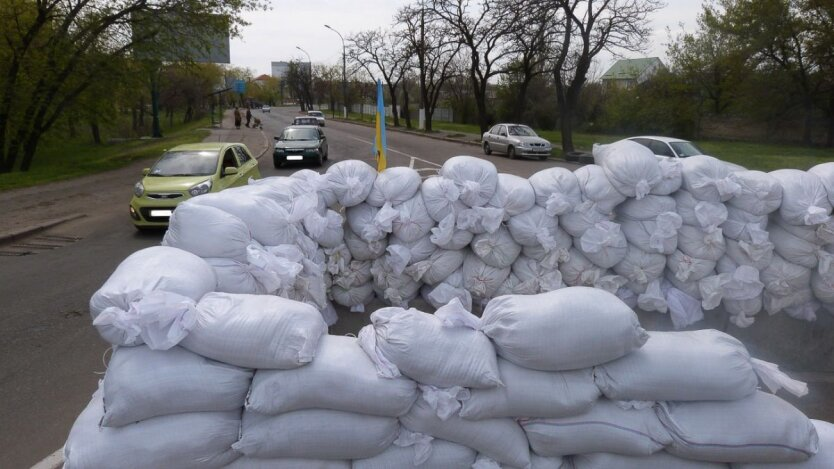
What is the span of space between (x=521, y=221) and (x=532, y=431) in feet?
7.23

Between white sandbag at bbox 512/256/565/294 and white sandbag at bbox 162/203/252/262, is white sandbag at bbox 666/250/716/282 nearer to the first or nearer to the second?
white sandbag at bbox 512/256/565/294

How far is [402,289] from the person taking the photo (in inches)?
188

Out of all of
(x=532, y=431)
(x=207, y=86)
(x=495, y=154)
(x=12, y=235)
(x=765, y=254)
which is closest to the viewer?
(x=532, y=431)

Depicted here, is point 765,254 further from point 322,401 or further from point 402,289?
Answer: point 322,401

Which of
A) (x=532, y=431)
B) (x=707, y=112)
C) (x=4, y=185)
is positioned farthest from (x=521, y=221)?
(x=707, y=112)

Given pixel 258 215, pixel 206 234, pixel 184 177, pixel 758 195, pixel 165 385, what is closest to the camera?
pixel 165 385

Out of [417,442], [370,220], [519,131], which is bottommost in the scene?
[417,442]

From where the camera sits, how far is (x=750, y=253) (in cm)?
435

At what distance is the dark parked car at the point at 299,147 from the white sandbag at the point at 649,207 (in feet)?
52.9

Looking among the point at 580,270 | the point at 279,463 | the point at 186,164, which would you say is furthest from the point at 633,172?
the point at 186,164

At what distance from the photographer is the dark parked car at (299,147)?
64.1 feet

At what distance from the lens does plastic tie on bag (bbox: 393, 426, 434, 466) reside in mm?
2475

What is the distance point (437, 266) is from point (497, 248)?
509 millimetres

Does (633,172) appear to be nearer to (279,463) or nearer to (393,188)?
(393,188)
